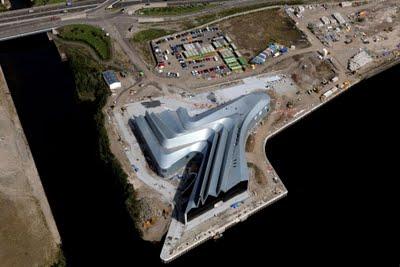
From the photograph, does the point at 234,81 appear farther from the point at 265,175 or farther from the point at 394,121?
the point at 394,121

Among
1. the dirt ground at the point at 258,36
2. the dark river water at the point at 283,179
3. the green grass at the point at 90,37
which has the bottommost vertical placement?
the dark river water at the point at 283,179

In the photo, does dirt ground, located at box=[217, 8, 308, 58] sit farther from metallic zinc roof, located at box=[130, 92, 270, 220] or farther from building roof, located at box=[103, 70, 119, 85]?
building roof, located at box=[103, 70, 119, 85]

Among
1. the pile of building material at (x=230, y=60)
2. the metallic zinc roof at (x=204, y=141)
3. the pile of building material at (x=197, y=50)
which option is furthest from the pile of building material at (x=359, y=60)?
the pile of building material at (x=197, y=50)

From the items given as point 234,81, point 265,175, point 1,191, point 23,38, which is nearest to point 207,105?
point 234,81

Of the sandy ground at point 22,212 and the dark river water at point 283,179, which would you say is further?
the dark river water at point 283,179

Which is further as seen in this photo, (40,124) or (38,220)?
(40,124)

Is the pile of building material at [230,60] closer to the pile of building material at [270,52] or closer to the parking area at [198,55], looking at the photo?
the parking area at [198,55]
